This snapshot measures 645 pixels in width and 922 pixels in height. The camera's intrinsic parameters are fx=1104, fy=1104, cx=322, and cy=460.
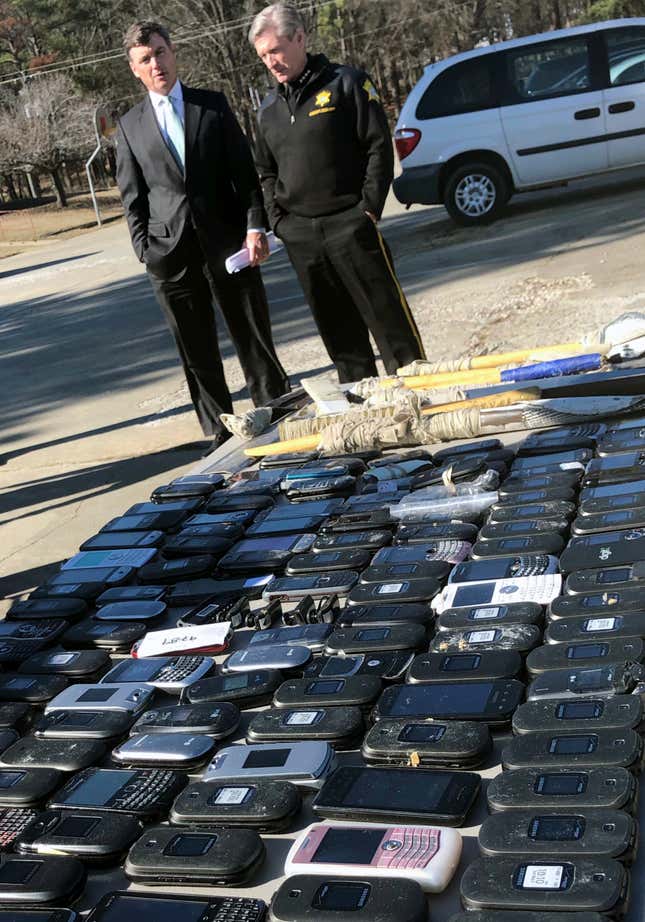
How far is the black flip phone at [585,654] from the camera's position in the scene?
6.44 ft

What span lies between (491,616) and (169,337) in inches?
303

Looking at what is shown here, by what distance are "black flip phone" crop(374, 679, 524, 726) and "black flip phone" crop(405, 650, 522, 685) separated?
0.02 metres

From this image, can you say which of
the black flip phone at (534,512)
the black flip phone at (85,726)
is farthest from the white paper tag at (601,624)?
the black flip phone at (85,726)

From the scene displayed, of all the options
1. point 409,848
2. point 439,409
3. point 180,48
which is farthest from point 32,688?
point 180,48

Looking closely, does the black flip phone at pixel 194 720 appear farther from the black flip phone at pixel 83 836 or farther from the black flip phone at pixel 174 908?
the black flip phone at pixel 174 908

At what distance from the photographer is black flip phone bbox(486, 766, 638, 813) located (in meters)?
1.61

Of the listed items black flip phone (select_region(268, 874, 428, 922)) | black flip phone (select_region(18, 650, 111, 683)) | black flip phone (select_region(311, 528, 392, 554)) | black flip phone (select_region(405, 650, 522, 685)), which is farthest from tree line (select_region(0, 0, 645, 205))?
black flip phone (select_region(268, 874, 428, 922))

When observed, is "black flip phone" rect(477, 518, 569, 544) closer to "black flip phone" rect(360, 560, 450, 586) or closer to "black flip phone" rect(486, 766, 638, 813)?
"black flip phone" rect(360, 560, 450, 586)

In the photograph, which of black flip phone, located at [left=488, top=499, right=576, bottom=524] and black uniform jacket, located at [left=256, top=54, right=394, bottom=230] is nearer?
black flip phone, located at [left=488, top=499, right=576, bottom=524]

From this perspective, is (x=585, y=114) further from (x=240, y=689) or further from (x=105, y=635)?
(x=240, y=689)

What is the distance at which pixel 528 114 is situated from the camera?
426 inches

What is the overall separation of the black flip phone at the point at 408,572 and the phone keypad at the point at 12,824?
92 cm

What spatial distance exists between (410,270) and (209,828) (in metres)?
8.61

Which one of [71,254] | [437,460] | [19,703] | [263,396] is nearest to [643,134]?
[263,396]
